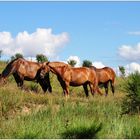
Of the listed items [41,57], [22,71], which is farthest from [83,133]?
[41,57]

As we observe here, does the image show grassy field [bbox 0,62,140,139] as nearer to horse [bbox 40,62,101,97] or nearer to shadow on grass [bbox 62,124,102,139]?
shadow on grass [bbox 62,124,102,139]

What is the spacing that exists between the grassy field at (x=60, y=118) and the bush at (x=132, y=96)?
0.38m

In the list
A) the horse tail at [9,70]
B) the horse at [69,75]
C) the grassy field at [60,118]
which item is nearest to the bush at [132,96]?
the grassy field at [60,118]

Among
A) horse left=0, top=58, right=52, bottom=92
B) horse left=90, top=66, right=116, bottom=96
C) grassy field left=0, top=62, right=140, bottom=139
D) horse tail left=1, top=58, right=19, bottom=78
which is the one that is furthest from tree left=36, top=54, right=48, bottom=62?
grassy field left=0, top=62, right=140, bottom=139

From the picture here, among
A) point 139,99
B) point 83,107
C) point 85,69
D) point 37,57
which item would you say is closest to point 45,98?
point 83,107

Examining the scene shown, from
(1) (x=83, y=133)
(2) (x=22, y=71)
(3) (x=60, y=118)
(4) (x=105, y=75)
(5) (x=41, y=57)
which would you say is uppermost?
(5) (x=41, y=57)

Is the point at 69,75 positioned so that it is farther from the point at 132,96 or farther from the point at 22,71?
the point at 132,96

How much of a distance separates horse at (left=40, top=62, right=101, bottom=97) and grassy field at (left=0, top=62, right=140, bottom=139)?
438 centimetres

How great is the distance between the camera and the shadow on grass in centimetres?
1288

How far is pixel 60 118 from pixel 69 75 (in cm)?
963

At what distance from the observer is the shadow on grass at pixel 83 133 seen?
42.3ft

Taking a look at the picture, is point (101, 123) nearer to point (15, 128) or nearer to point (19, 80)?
point (15, 128)

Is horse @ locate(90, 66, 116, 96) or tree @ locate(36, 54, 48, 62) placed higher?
tree @ locate(36, 54, 48, 62)

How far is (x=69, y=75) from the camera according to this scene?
24.8 metres
